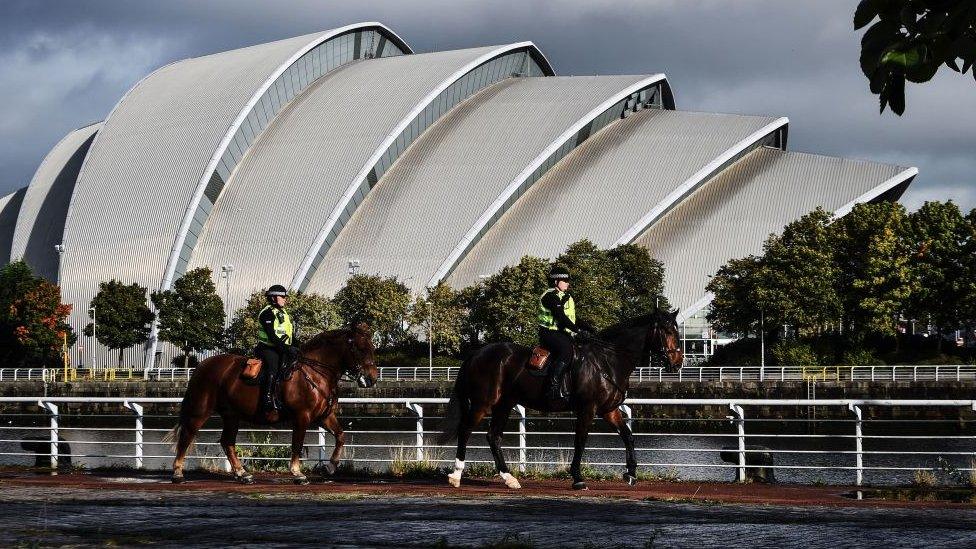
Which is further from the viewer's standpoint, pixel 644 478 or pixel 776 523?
pixel 644 478

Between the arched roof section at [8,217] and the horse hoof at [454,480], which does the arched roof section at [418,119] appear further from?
the horse hoof at [454,480]

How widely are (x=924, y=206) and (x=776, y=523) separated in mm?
57734

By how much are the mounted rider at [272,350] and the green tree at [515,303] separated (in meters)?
50.9

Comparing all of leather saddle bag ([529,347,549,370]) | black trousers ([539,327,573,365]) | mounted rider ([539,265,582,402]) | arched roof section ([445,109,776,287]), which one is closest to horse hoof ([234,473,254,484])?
leather saddle bag ([529,347,549,370])

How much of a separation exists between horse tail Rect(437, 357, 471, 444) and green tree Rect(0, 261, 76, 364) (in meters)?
65.8

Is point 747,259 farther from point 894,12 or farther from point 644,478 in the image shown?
point 894,12

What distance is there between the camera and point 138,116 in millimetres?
87812

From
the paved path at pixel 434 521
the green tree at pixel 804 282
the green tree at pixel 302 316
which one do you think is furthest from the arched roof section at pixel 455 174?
the paved path at pixel 434 521

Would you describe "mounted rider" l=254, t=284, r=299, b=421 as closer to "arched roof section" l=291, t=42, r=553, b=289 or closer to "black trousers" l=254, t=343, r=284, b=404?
"black trousers" l=254, t=343, r=284, b=404

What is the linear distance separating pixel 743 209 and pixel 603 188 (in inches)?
349

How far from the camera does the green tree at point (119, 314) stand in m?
77.1

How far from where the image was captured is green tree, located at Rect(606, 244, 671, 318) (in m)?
70.8

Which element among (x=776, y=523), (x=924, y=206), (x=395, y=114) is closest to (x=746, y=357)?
(x=924, y=206)

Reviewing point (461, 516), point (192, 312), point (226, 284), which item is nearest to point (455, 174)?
Result: point (226, 284)
